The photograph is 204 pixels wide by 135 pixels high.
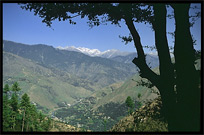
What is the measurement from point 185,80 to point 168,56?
1.41 m

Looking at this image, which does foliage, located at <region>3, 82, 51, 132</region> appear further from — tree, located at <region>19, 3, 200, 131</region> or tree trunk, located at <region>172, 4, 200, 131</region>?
tree trunk, located at <region>172, 4, 200, 131</region>

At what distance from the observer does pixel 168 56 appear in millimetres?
8414

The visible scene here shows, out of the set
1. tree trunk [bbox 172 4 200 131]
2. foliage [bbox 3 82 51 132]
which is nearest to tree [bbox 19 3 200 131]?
tree trunk [bbox 172 4 200 131]

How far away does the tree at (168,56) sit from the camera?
294 inches

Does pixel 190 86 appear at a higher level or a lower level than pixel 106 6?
lower

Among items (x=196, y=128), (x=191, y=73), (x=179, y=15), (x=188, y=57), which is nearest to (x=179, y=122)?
(x=196, y=128)

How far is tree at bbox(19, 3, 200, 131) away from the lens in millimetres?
7457

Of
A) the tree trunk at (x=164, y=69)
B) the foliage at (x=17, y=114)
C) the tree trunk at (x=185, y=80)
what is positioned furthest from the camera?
the foliage at (x=17, y=114)

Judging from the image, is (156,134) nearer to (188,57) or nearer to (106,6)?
(188,57)

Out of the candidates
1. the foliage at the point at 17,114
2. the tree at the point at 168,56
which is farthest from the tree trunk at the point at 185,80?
the foliage at the point at 17,114

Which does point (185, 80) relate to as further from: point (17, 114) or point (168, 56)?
point (17, 114)

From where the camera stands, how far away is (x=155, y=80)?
8.75 m

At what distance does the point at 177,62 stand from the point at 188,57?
470 mm

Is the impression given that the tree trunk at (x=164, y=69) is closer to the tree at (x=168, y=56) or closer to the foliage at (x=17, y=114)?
the tree at (x=168, y=56)
